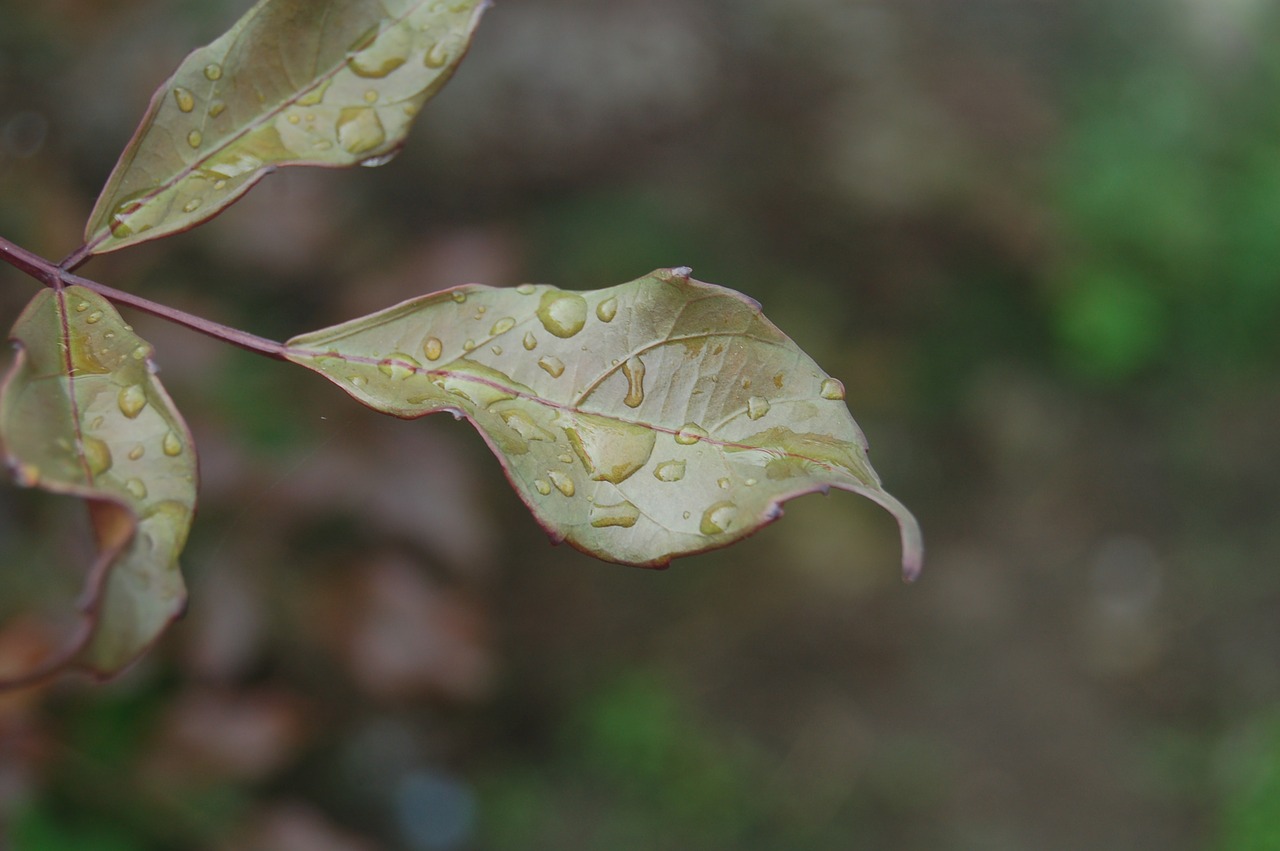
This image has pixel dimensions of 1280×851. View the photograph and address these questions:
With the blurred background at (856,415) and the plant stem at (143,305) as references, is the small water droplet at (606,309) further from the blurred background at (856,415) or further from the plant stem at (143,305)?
the blurred background at (856,415)

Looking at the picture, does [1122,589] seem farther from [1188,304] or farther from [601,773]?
[601,773]

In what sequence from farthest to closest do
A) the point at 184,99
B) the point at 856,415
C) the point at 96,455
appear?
the point at 856,415, the point at 184,99, the point at 96,455

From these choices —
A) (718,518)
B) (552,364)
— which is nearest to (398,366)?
(552,364)

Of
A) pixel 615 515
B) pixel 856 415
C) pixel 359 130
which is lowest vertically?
pixel 856 415

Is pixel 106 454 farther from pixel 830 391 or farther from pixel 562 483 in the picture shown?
pixel 830 391

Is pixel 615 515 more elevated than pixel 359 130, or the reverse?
pixel 359 130

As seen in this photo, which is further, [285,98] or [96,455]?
[285,98]
